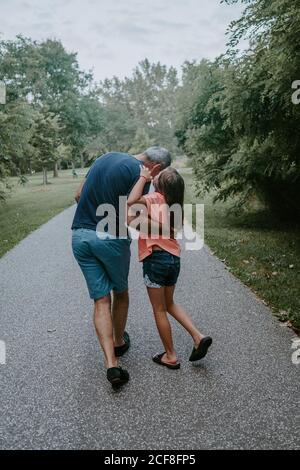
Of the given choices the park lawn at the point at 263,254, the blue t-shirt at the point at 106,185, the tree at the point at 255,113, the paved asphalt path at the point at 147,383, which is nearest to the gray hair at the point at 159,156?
the blue t-shirt at the point at 106,185

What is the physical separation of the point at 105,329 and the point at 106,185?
46.6 inches

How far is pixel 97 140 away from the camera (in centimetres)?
6525

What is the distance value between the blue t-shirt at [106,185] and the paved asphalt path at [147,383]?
51.9 inches

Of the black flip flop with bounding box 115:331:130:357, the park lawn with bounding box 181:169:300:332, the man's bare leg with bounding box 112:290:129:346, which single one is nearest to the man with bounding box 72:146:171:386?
the man's bare leg with bounding box 112:290:129:346

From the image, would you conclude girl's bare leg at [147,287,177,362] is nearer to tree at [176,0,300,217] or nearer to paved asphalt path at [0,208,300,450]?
paved asphalt path at [0,208,300,450]

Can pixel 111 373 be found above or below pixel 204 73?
below

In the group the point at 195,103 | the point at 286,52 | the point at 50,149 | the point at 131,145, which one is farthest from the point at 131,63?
the point at 286,52

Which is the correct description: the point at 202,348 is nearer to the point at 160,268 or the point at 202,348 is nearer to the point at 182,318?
the point at 182,318

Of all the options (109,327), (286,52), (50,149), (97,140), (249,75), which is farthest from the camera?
(97,140)

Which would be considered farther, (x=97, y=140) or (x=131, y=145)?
(x=131, y=145)

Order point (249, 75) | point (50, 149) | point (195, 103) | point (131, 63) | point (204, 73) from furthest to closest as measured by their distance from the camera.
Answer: point (131, 63)
point (50, 149)
point (195, 103)
point (204, 73)
point (249, 75)

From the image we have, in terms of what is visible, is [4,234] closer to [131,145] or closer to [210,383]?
[210,383]

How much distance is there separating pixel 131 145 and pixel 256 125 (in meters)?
65.2

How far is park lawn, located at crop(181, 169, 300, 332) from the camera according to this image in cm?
518
